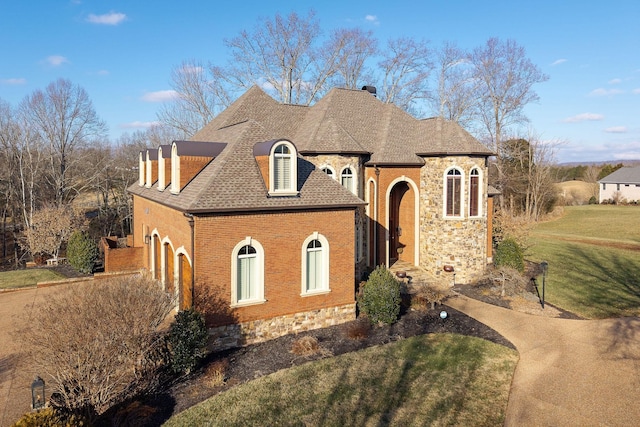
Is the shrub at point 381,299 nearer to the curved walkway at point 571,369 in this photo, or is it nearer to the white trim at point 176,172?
the curved walkway at point 571,369

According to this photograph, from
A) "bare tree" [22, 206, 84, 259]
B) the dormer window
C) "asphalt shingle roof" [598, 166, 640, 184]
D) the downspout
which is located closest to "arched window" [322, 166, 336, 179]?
the dormer window

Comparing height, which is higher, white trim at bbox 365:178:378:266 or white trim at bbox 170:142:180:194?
white trim at bbox 170:142:180:194

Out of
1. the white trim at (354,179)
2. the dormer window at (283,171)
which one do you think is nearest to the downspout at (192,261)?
the dormer window at (283,171)

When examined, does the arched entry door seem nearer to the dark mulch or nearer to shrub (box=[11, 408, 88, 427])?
the dark mulch

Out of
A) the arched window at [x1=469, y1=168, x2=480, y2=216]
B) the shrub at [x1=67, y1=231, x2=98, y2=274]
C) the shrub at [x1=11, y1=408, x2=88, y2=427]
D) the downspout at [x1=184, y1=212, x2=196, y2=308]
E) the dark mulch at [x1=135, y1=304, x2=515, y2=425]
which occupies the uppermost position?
the arched window at [x1=469, y1=168, x2=480, y2=216]

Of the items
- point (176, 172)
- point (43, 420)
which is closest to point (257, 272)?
point (176, 172)

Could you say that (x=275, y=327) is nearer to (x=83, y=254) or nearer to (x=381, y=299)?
(x=381, y=299)
